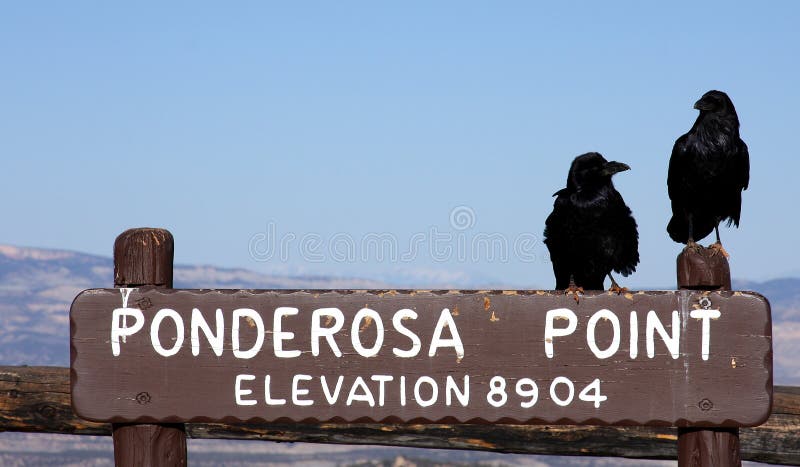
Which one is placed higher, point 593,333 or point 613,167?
point 613,167

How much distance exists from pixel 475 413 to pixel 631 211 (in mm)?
3023

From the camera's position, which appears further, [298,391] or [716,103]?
[716,103]

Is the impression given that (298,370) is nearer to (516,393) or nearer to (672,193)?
(516,393)

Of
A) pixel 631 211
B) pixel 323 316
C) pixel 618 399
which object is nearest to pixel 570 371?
pixel 618 399

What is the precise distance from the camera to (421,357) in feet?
11.5


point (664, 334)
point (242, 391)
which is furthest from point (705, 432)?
point (242, 391)

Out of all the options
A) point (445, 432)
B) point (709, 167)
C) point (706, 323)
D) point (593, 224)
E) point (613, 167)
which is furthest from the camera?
point (709, 167)

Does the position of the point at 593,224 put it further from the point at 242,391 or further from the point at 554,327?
the point at 242,391

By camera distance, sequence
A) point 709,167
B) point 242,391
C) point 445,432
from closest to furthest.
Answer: point 242,391
point 445,432
point 709,167

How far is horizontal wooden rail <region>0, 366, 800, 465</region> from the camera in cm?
550

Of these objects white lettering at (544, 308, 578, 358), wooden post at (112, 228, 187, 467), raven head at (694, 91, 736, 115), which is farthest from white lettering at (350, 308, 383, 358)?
raven head at (694, 91, 736, 115)

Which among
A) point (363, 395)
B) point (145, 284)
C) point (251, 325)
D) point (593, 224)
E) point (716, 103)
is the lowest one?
point (363, 395)

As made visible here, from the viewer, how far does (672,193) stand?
6914 millimetres

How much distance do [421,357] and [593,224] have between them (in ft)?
9.22
